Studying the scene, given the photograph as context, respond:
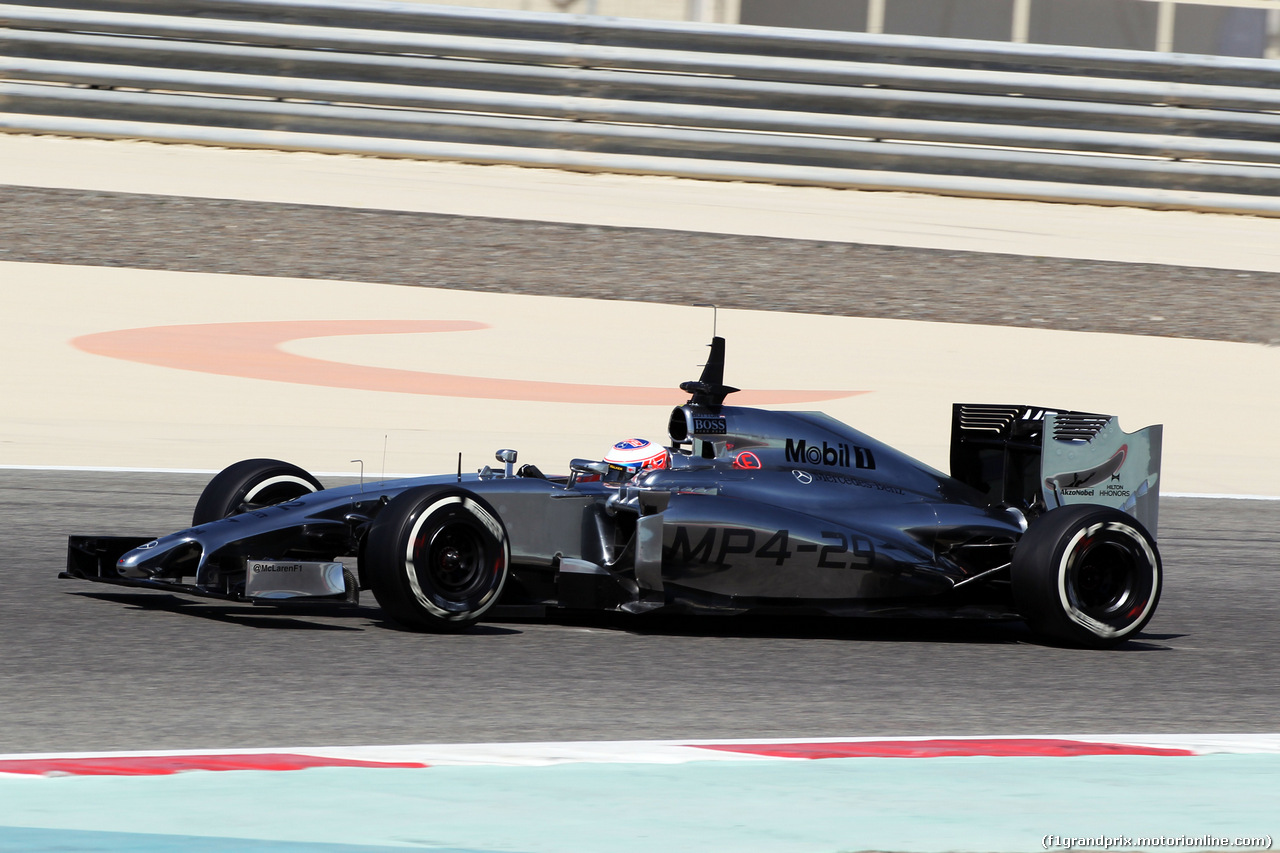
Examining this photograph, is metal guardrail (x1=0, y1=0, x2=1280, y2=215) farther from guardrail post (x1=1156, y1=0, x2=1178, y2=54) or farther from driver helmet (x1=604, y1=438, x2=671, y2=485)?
driver helmet (x1=604, y1=438, x2=671, y2=485)

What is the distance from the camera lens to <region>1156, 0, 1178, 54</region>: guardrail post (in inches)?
716

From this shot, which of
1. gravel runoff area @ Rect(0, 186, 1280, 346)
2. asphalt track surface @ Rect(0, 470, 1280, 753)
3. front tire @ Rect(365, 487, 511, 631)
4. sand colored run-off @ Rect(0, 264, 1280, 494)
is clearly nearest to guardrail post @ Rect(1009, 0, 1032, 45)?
gravel runoff area @ Rect(0, 186, 1280, 346)

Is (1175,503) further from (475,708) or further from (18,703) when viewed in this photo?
(18,703)

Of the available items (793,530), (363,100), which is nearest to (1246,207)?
(363,100)

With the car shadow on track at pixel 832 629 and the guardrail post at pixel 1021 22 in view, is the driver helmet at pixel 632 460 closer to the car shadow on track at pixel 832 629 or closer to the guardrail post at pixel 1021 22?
the car shadow on track at pixel 832 629

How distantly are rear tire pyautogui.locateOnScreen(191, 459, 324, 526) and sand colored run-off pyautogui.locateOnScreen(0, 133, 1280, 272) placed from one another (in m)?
8.50

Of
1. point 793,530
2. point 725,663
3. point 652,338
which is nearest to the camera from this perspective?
point 725,663

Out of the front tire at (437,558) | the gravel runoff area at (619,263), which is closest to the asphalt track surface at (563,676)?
the front tire at (437,558)

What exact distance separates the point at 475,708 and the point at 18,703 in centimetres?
131

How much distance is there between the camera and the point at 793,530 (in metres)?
6.77

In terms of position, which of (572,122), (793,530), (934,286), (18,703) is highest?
(572,122)

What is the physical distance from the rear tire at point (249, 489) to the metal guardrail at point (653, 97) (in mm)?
8951
